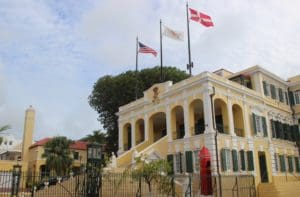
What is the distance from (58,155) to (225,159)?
65.5 feet

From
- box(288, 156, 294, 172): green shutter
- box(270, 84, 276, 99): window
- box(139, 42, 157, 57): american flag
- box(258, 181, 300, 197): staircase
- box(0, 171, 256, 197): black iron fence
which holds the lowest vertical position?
box(258, 181, 300, 197): staircase

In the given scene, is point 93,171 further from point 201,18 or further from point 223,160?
point 201,18

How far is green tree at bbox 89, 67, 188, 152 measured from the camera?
35.6 metres

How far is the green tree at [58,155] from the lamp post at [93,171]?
68.4 ft

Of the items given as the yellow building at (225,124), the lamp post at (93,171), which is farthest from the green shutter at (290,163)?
the lamp post at (93,171)

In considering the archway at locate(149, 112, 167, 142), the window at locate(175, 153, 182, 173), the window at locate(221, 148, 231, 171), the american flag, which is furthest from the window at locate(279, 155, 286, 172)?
→ the american flag

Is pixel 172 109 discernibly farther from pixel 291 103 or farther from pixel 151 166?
pixel 291 103

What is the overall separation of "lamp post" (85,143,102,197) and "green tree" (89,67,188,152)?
2082 cm

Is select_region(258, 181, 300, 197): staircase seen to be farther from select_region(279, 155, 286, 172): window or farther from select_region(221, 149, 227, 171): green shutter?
select_region(279, 155, 286, 172): window

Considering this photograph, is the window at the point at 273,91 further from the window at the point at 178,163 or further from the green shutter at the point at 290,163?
the window at the point at 178,163

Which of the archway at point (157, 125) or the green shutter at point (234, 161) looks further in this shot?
the archway at point (157, 125)

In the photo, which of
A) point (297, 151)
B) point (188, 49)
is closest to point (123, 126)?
point (188, 49)

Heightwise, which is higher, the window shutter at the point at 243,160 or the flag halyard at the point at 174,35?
the flag halyard at the point at 174,35

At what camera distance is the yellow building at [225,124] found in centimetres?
2244
